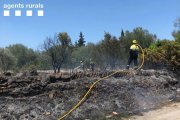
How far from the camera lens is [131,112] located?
15.2m

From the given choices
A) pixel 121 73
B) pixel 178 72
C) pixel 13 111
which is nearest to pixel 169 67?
pixel 178 72

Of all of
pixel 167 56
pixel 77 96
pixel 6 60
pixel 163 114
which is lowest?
pixel 163 114

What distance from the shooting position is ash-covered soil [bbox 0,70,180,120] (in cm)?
1392

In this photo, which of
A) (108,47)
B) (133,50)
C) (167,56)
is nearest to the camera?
(133,50)

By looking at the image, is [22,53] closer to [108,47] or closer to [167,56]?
[108,47]

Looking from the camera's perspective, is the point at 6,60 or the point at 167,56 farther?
the point at 6,60

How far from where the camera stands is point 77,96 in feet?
50.3

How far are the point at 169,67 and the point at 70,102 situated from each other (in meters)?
10.4

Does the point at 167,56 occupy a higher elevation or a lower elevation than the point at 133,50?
lower

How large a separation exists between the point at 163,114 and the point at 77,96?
11.4 feet

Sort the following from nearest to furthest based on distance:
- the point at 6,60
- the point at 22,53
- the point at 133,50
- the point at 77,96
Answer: the point at 77,96, the point at 133,50, the point at 6,60, the point at 22,53

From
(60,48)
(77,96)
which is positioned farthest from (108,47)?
(77,96)

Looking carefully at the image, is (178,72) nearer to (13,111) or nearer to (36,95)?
(36,95)

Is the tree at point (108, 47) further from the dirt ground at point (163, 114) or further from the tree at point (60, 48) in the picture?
the dirt ground at point (163, 114)
